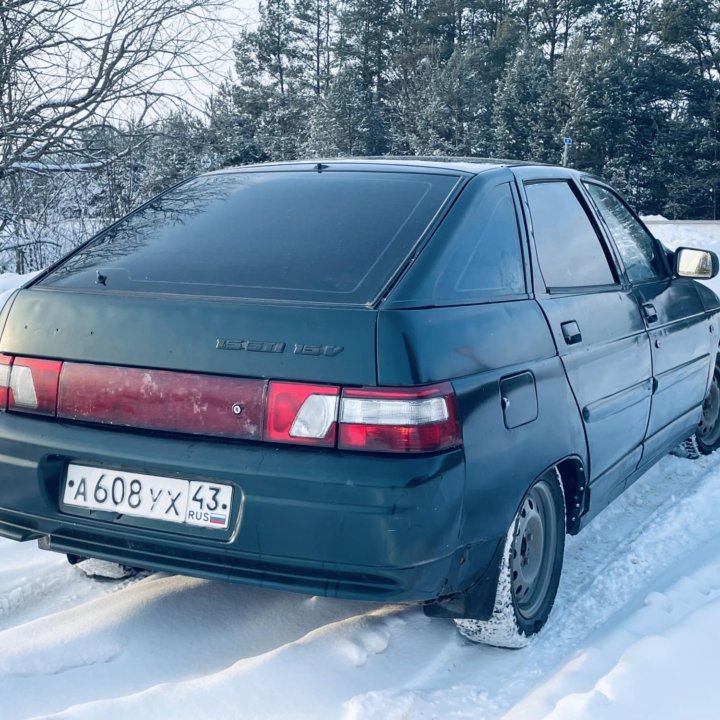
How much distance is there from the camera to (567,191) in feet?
11.9

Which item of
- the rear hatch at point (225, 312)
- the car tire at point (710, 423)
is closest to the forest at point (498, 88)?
the car tire at point (710, 423)

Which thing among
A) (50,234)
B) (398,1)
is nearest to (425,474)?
(50,234)

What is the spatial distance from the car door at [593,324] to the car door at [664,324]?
0.15 metres

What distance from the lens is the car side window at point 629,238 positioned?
3896mm

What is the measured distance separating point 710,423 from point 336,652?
11.4ft

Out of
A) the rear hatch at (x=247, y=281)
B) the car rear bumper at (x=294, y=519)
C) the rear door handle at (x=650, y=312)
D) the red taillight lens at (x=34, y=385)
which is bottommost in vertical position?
the car rear bumper at (x=294, y=519)

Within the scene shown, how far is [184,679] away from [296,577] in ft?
1.88

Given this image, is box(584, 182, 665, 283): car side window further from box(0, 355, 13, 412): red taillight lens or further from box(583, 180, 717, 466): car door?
box(0, 355, 13, 412): red taillight lens

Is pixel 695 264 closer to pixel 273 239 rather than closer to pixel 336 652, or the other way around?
pixel 273 239

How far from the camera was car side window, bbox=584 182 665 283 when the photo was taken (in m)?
3.90

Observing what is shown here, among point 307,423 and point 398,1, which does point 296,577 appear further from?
point 398,1

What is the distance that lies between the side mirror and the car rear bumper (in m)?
2.41

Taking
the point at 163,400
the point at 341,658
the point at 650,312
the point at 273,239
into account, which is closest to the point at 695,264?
the point at 650,312

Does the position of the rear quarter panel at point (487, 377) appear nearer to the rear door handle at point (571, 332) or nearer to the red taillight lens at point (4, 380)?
the rear door handle at point (571, 332)
